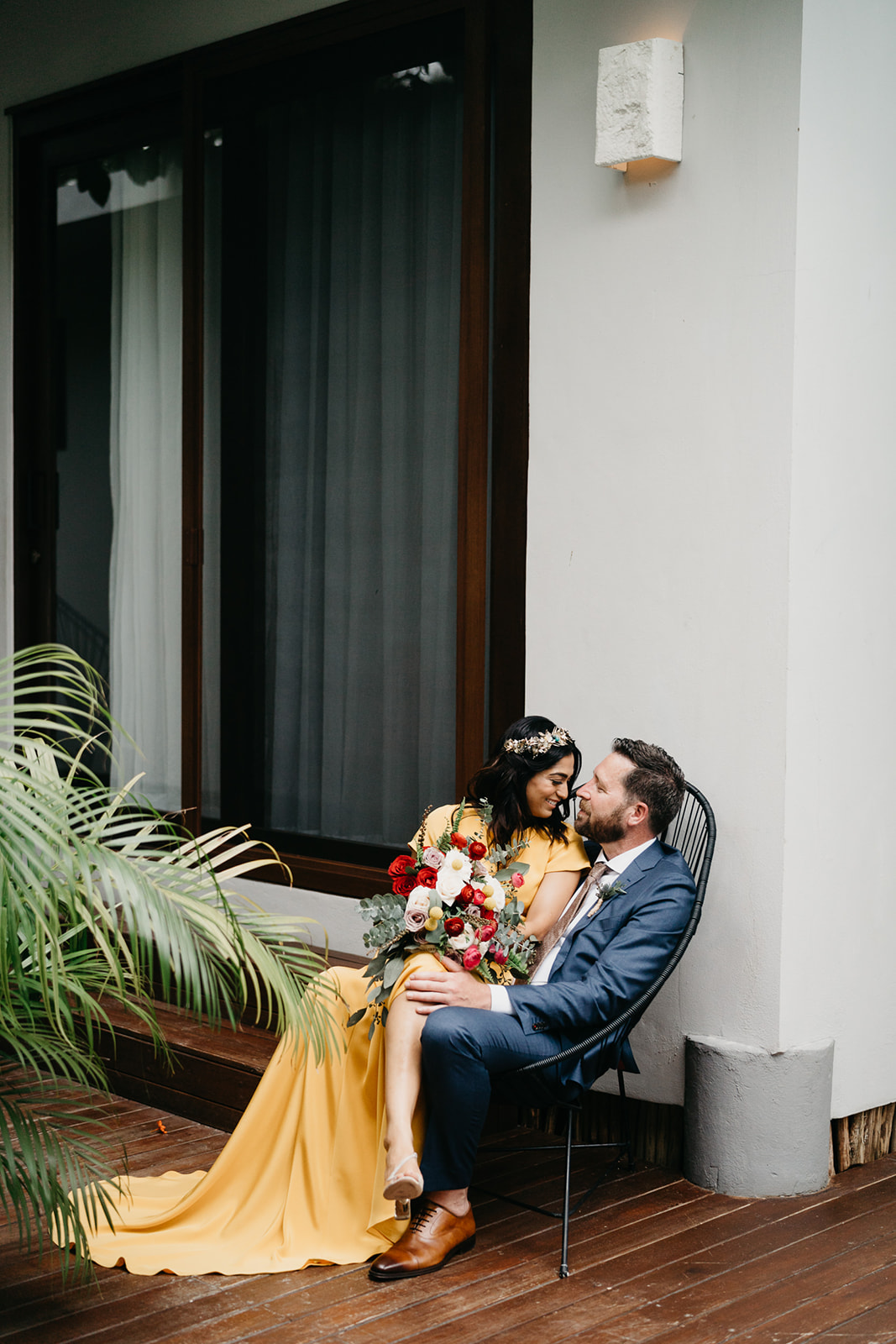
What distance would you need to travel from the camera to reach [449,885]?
328cm

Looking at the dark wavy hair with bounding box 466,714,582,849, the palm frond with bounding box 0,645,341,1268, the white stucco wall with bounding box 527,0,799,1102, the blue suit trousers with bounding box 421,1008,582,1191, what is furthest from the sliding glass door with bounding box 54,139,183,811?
the palm frond with bounding box 0,645,341,1268

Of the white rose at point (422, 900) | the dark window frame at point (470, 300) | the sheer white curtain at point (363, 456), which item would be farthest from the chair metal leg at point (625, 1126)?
the sheer white curtain at point (363, 456)

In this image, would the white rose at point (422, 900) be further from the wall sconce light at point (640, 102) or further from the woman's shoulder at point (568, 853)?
the wall sconce light at point (640, 102)

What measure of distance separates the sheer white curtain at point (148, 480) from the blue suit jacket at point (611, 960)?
8.32 feet

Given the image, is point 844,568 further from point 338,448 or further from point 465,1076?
point 338,448

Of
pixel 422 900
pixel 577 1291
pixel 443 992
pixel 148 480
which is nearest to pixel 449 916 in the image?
pixel 422 900

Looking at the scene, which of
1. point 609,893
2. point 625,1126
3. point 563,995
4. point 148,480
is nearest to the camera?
point 563,995

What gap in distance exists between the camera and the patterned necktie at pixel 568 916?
359cm

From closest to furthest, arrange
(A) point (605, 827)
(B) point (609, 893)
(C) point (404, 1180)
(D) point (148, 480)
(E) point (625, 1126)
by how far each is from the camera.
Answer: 1. (C) point (404, 1180)
2. (B) point (609, 893)
3. (A) point (605, 827)
4. (E) point (625, 1126)
5. (D) point (148, 480)

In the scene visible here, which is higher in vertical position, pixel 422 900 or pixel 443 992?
pixel 422 900

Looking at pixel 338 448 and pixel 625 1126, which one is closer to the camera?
pixel 625 1126

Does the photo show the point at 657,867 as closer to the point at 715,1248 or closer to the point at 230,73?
the point at 715,1248

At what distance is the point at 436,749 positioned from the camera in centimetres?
466

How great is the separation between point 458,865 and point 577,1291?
958 mm
